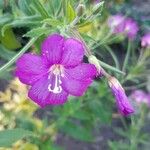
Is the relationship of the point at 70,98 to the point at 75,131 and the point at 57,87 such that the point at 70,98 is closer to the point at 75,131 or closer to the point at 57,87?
the point at 75,131

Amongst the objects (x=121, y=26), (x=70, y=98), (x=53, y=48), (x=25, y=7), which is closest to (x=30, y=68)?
(x=53, y=48)

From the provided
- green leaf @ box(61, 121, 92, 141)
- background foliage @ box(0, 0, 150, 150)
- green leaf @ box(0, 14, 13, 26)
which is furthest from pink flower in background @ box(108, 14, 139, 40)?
green leaf @ box(0, 14, 13, 26)

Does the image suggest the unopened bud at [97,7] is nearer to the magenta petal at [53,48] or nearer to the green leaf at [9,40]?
the magenta petal at [53,48]

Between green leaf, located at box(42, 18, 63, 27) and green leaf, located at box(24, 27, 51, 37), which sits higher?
green leaf, located at box(42, 18, 63, 27)

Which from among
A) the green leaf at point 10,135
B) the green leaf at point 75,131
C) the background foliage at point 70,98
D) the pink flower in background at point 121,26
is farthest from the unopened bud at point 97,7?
the green leaf at point 75,131

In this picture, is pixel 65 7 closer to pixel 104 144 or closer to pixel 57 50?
pixel 57 50

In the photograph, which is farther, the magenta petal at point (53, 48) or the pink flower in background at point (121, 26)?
the pink flower in background at point (121, 26)

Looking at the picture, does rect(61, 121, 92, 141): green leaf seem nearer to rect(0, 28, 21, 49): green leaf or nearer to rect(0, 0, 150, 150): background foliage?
rect(0, 0, 150, 150): background foliage
